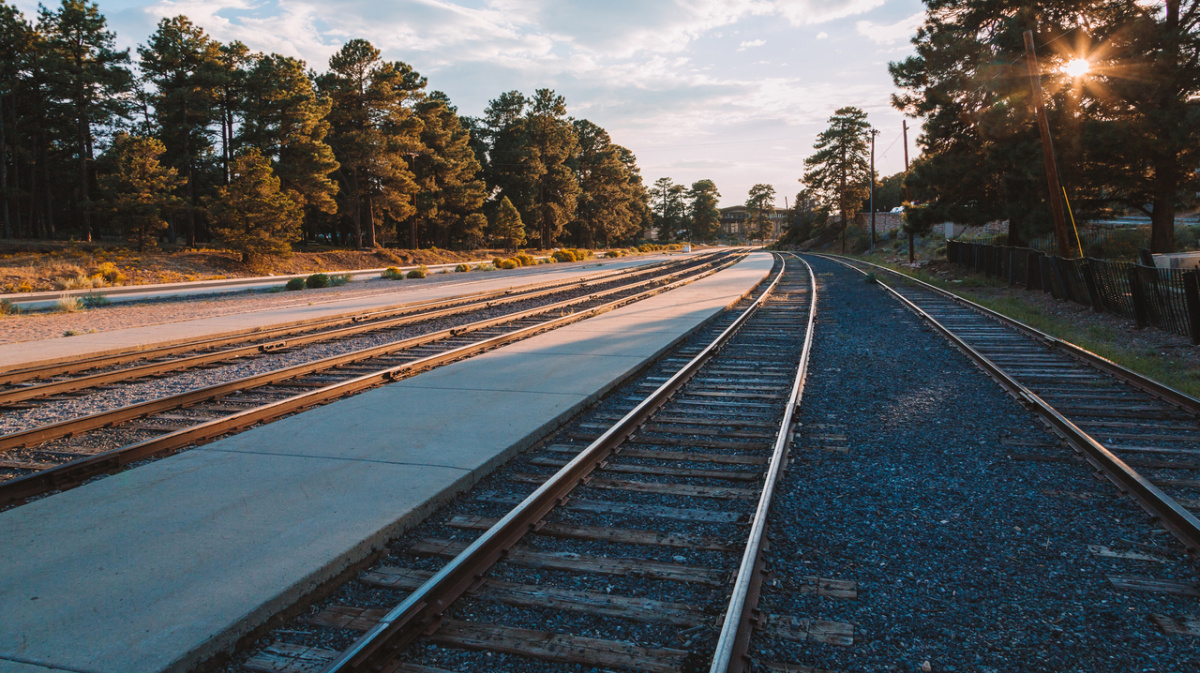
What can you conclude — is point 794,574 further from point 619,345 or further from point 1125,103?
point 1125,103

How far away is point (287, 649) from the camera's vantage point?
122 inches

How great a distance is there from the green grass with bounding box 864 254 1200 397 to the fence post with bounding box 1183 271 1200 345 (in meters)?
0.64

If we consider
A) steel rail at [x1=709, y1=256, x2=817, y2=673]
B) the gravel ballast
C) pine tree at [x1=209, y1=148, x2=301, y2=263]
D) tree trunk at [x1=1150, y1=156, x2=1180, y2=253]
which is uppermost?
pine tree at [x1=209, y1=148, x2=301, y2=263]

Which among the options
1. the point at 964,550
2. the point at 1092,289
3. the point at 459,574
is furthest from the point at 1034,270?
the point at 459,574

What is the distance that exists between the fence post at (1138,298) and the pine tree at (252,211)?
37788mm

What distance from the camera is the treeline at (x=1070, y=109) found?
19750 millimetres

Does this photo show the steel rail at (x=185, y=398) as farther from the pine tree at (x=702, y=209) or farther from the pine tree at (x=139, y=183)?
the pine tree at (x=702, y=209)

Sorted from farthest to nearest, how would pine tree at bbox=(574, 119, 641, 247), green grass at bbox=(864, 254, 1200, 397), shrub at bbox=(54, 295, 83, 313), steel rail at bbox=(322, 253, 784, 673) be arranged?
pine tree at bbox=(574, 119, 641, 247)
shrub at bbox=(54, 295, 83, 313)
green grass at bbox=(864, 254, 1200, 397)
steel rail at bbox=(322, 253, 784, 673)

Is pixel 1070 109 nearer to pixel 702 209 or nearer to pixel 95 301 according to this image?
pixel 95 301

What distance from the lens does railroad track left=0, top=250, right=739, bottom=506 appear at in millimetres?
5383

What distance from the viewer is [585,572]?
3.81 m

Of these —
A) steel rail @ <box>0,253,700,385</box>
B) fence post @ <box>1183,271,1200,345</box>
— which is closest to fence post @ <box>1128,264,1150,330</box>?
fence post @ <box>1183,271,1200,345</box>

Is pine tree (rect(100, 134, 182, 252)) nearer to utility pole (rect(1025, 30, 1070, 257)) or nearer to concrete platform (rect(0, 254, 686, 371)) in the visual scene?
concrete platform (rect(0, 254, 686, 371))

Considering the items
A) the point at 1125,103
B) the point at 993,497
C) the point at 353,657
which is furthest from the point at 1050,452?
the point at 1125,103
